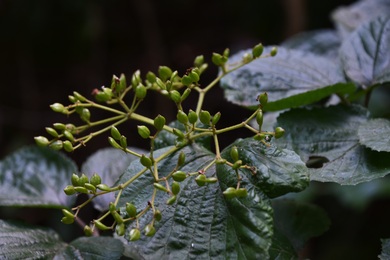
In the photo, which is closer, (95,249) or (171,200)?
(171,200)

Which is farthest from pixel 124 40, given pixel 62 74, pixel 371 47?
pixel 371 47

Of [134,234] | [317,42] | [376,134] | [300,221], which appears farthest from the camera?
[317,42]

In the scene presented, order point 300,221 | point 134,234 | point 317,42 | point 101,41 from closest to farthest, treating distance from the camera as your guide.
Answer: point 134,234
point 300,221
point 317,42
point 101,41

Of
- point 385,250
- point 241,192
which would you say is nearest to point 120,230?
point 241,192

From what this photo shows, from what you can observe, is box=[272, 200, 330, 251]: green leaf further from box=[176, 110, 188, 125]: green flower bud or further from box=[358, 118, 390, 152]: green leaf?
box=[176, 110, 188, 125]: green flower bud

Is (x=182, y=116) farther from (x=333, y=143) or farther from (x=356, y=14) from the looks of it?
(x=356, y=14)
